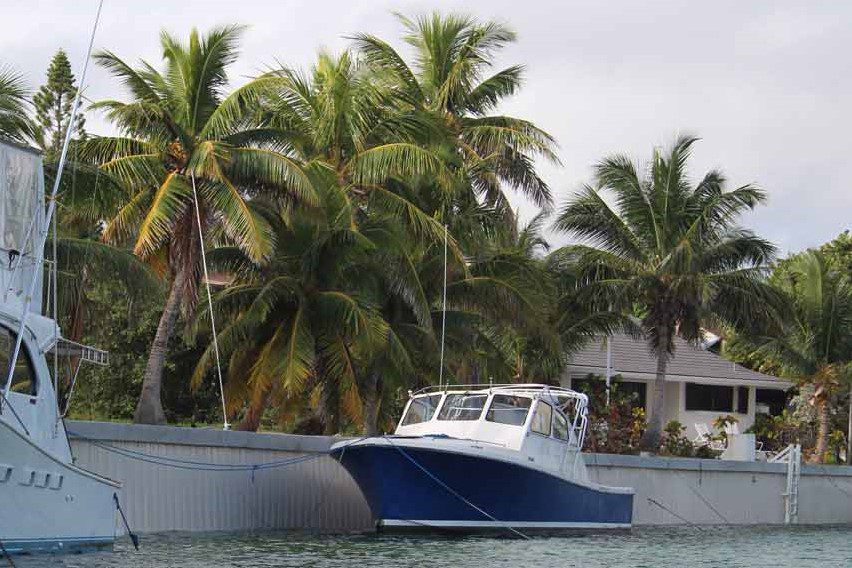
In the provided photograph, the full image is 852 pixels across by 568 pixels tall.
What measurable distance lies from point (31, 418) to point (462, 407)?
10.8m

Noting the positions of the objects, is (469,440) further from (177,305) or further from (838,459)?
(838,459)

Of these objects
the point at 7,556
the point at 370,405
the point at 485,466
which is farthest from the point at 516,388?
the point at 7,556

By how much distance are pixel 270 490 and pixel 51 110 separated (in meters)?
18.0

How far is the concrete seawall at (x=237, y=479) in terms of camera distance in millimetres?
21375

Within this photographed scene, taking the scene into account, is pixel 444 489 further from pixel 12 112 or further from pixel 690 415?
pixel 690 415

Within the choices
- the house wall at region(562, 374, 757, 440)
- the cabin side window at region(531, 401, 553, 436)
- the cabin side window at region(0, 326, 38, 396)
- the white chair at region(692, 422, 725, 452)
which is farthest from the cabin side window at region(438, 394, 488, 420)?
the house wall at region(562, 374, 757, 440)

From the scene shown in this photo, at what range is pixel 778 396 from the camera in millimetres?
52812

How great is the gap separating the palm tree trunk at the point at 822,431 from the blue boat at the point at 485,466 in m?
14.6

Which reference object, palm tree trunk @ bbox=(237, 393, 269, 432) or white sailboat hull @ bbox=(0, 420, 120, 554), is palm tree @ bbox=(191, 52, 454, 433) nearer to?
palm tree trunk @ bbox=(237, 393, 269, 432)

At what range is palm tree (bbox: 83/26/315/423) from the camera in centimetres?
2464

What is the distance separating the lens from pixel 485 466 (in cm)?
2364

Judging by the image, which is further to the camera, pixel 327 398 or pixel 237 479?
pixel 327 398

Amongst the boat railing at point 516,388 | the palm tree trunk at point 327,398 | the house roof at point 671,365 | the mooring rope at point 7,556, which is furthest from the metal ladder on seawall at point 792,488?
the mooring rope at point 7,556

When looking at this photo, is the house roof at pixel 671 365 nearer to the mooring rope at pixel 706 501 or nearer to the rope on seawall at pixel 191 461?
the mooring rope at pixel 706 501
